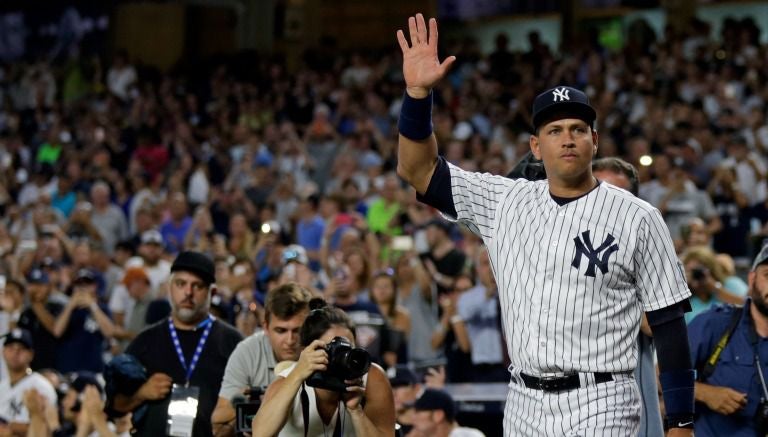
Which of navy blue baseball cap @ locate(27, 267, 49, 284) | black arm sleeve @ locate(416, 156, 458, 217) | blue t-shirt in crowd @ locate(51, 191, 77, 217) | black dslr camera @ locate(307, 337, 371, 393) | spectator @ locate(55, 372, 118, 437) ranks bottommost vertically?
spectator @ locate(55, 372, 118, 437)

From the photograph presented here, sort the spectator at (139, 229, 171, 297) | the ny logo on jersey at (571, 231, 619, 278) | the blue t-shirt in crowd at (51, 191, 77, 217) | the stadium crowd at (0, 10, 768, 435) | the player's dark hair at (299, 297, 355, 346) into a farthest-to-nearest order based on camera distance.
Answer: the blue t-shirt in crowd at (51, 191, 77, 217) → the spectator at (139, 229, 171, 297) → the stadium crowd at (0, 10, 768, 435) → the player's dark hair at (299, 297, 355, 346) → the ny logo on jersey at (571, 231, 619, 278)

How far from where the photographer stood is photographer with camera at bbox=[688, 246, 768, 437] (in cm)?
650

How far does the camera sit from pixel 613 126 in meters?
16.6

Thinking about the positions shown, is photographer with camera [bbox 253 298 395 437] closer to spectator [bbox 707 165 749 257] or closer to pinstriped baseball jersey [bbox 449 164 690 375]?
pinstriped baseball jersey [bbox 449 164 690 375]

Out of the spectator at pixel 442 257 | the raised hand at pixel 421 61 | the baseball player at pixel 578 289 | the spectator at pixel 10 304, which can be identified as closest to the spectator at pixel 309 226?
the spectator at pixel 442 257

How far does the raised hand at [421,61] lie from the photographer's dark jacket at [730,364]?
2.36 metres

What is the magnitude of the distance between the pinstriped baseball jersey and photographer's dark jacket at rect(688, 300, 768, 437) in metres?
1.95

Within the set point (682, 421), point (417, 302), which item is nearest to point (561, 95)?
point (682, 421)

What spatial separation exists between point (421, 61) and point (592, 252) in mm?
901

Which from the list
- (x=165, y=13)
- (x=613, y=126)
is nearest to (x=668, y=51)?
(x=613, y=126)

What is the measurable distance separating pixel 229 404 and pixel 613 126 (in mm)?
10811

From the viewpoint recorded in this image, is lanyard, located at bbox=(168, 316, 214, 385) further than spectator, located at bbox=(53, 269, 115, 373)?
No

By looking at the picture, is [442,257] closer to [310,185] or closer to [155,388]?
[310,185]

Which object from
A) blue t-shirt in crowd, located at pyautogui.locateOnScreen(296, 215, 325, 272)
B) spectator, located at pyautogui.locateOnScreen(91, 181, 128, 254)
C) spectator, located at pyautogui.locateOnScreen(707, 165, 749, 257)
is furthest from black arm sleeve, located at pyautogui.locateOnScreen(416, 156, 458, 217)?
spectator, located at pyautogui.locateOnScreen(91, 181, 128, 254)
